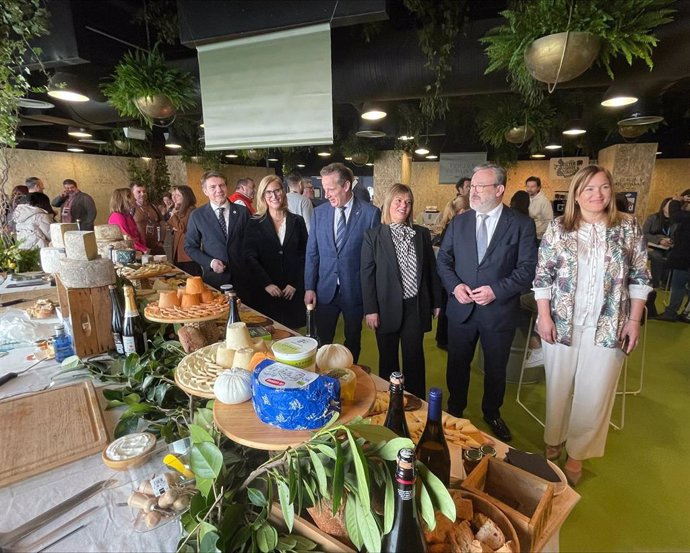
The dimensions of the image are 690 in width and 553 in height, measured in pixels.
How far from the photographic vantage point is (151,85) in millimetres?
3145

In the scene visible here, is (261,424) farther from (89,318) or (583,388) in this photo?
(583,388)

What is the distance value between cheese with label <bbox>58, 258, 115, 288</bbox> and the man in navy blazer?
4.64 feet

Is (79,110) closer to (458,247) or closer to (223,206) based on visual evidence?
(223,206)

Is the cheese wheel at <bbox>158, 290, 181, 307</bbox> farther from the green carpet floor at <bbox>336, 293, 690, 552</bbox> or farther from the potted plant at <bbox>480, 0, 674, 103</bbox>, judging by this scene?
the potted plant at <bbox>480, 0, 674, 103</bbox>

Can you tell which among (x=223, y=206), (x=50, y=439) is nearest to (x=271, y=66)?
(x=223, y=206)

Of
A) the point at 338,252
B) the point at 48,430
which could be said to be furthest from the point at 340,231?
the point at 48,430

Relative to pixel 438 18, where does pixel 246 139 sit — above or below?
below

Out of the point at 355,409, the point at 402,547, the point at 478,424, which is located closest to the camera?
the point at 402,547

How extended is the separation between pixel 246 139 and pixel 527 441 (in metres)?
3.09

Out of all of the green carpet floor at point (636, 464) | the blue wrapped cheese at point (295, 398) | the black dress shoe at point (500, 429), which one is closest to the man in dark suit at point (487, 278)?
the black dress shoe at point (500, 429)

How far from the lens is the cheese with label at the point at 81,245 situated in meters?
1.53

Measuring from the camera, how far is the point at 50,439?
107cm

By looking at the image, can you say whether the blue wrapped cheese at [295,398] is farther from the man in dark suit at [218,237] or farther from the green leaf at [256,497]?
the man in dark suit at [218,237]

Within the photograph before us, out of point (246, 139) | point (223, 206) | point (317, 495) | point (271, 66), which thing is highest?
point (271, 66)
